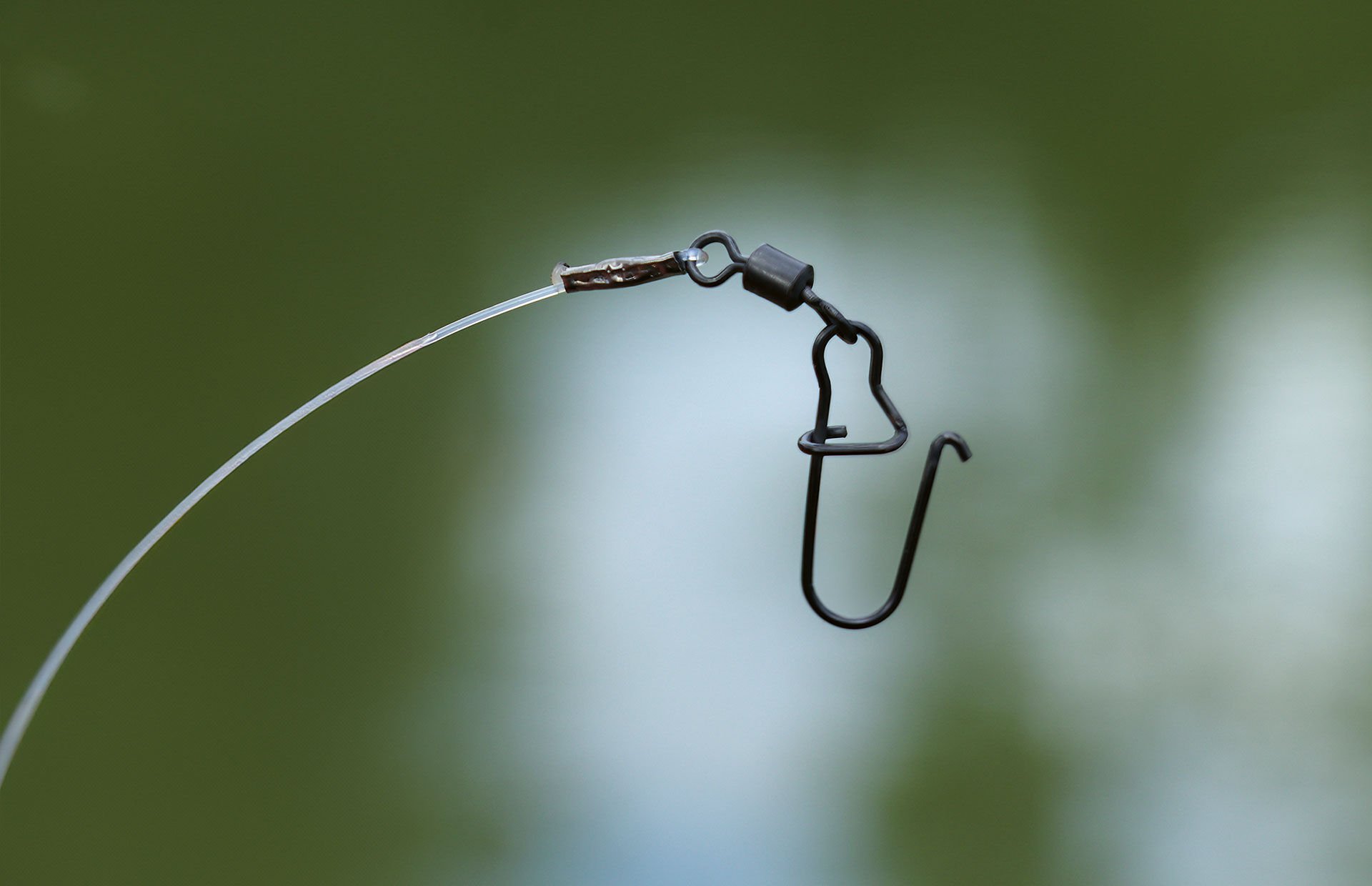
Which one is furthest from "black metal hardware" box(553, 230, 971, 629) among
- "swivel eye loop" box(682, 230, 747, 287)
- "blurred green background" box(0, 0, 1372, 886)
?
"blurred green background" box(0, 0, 1372, 886)

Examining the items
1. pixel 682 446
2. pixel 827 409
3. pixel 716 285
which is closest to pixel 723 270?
pixel 716 285

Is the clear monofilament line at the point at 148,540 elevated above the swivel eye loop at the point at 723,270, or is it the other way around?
the swivel eye loop at the point at 723,270

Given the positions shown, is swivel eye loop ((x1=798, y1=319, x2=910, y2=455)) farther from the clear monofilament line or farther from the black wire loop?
the clear monofilament line

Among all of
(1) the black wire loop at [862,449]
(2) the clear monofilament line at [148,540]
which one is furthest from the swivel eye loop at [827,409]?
(2) the clear monofilament line at [148,540]

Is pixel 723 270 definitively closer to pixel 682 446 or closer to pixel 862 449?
pixel 862 449

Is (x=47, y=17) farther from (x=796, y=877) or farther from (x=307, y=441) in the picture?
(x=796, y=877)

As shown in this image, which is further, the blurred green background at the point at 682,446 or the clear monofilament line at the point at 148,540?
the blurred green background at the point at 682,446

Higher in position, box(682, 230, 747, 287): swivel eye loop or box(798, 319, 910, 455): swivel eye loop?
box(682, 230, 747, 287): swivel eye loop

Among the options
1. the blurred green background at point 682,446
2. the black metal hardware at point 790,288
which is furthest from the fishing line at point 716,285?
the blurred green background at point 682,446

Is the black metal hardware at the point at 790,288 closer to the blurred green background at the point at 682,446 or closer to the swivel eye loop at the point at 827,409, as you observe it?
the swivel eye loop at the point at 827,409
